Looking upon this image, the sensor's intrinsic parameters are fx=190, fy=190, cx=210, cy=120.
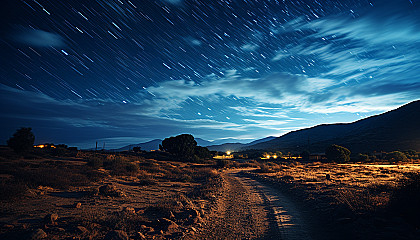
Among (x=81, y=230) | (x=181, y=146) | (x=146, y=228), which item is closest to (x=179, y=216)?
(x=146, y=228)

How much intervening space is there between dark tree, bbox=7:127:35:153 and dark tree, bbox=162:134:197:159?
1394 inches

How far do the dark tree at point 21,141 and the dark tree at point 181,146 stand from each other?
35.4 m

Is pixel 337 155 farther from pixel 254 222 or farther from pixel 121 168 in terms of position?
pixel 254 222

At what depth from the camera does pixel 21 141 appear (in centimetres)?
3672

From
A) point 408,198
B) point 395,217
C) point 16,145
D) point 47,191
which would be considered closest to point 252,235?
point 395,217

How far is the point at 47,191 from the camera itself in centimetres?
1240

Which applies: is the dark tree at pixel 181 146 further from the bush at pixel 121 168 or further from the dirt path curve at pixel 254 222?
the dirt path curve at pixel 254 222

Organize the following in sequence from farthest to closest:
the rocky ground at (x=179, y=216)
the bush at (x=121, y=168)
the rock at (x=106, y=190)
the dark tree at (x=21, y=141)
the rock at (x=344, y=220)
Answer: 1. the dark tree at (x=21, y=141)
2. the bush at (x=121, y=168)
3. the rock at (x=106, y=190)
4. the rock at (x=344, y=220)
5. the rocky ground at (x=179, y=216)

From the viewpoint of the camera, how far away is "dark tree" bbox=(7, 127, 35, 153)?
36.2 meters

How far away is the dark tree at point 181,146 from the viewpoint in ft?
209

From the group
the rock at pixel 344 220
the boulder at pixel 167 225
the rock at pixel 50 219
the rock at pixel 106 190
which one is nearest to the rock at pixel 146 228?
the boulder at pixel 167 225

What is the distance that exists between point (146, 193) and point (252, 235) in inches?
393

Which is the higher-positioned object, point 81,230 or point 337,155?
point 337,155

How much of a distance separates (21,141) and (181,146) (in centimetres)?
3868
